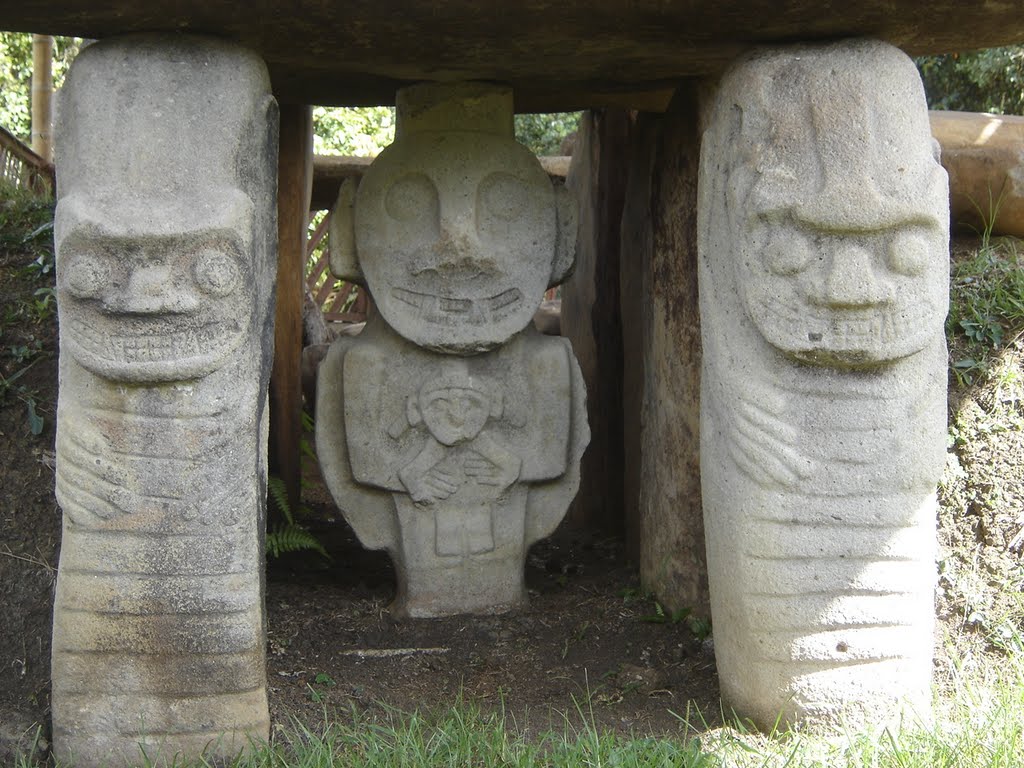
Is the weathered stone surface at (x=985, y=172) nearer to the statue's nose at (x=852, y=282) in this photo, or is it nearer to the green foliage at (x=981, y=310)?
the green foliage at (x=981, y=310)

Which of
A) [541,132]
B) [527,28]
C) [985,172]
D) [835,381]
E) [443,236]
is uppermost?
[541,132]

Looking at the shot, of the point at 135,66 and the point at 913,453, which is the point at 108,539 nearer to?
the point at 135,66

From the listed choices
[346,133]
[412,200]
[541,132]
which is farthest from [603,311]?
[541,132]

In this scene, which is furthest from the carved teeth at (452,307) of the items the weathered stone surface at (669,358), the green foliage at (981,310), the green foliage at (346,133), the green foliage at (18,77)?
the green foliage at (18,77)

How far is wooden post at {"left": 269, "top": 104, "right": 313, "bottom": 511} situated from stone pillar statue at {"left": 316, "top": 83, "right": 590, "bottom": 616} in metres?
0.89

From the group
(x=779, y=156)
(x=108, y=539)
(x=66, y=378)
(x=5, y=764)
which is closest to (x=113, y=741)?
(x=5, y=764)

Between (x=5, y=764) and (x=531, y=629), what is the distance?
1661 millimetres

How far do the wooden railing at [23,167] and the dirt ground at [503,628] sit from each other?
202 centimetres

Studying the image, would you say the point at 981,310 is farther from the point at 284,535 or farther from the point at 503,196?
the point at 284,535

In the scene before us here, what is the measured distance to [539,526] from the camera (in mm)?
4320

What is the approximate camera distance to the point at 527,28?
3205 millimetres

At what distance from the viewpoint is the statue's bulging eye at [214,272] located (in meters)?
3.02

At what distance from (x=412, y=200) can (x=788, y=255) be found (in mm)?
1390

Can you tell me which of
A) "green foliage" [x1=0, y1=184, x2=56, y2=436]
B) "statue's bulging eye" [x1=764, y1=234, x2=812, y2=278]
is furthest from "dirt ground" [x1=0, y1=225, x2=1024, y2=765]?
"statue's bulging eye" [x1=764, y1=234, x2=812, y2=278]
